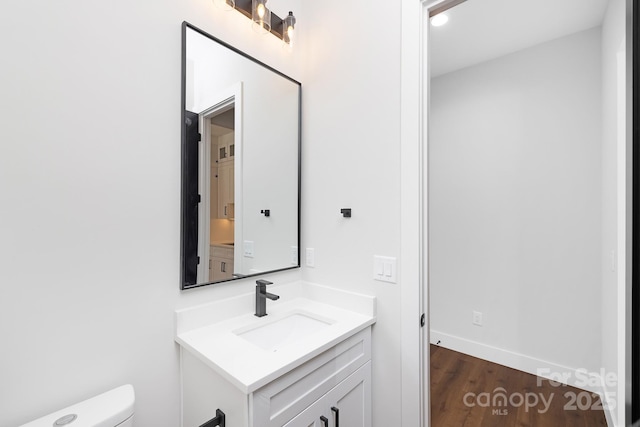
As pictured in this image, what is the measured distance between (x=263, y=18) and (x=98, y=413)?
5.65 ft

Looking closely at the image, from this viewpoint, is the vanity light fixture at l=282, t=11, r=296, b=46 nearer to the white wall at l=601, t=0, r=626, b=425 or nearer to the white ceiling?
the white ceiling

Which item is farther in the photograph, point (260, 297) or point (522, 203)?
point (522, 203)

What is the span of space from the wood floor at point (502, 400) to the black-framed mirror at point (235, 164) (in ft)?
5.11

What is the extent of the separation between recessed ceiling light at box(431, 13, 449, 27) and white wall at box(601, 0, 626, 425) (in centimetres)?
92

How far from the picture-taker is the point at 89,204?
95 cm

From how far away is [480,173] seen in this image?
2.63 metres

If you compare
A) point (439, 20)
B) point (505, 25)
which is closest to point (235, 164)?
point (439, 20)

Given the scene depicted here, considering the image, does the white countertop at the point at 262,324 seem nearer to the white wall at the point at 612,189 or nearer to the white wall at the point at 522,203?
the white wall at the point at 612,189

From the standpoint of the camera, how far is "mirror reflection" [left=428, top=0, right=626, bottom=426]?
1.96 m

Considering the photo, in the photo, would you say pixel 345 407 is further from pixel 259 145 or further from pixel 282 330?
pixel 259 145

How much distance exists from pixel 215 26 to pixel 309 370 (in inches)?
59.1

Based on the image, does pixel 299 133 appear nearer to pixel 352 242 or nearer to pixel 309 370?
pixel 352 242

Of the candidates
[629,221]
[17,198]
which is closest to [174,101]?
[17,198]

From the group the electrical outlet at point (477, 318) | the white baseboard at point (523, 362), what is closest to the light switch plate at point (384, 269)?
the electrical outlet at point (477, 318)
